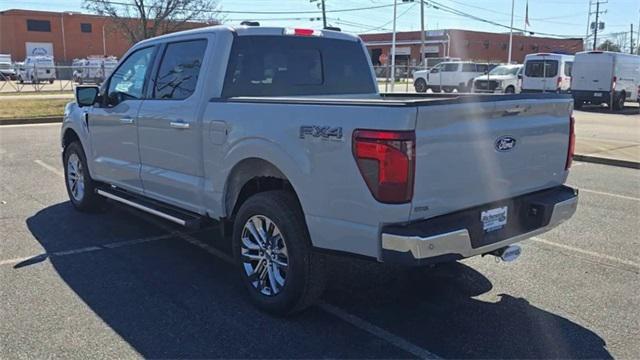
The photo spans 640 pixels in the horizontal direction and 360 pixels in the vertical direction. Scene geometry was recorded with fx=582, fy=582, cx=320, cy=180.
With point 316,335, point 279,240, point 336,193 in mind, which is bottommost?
point 316,335

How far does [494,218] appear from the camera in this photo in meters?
3.77

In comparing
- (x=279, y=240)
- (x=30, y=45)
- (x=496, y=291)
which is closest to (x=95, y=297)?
(x=279, y=240)

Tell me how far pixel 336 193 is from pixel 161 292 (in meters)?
1.81

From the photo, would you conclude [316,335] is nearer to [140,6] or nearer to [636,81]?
[140,6]

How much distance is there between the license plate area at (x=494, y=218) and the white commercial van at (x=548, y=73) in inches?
1024

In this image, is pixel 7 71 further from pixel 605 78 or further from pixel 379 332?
pixel 379 332

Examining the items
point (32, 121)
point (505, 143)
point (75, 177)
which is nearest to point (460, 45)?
point (32, 121)

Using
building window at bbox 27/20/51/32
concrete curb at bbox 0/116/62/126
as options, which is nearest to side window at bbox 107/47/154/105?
concrete curb at bbox 0/116/62/126

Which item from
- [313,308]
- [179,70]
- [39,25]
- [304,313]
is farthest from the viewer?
[39,25]

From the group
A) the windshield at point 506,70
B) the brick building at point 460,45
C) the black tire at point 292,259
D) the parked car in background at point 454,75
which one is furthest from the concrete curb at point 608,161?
the brick building at point 460,45

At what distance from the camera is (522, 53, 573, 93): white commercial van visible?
2822 centimetres

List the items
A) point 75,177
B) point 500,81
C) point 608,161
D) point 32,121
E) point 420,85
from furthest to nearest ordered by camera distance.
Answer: point 420,85 < point 500,81 < point 32,121 < point 608,161 < point 75,177

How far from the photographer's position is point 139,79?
18.6 ft

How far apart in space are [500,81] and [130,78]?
27.3 metres
